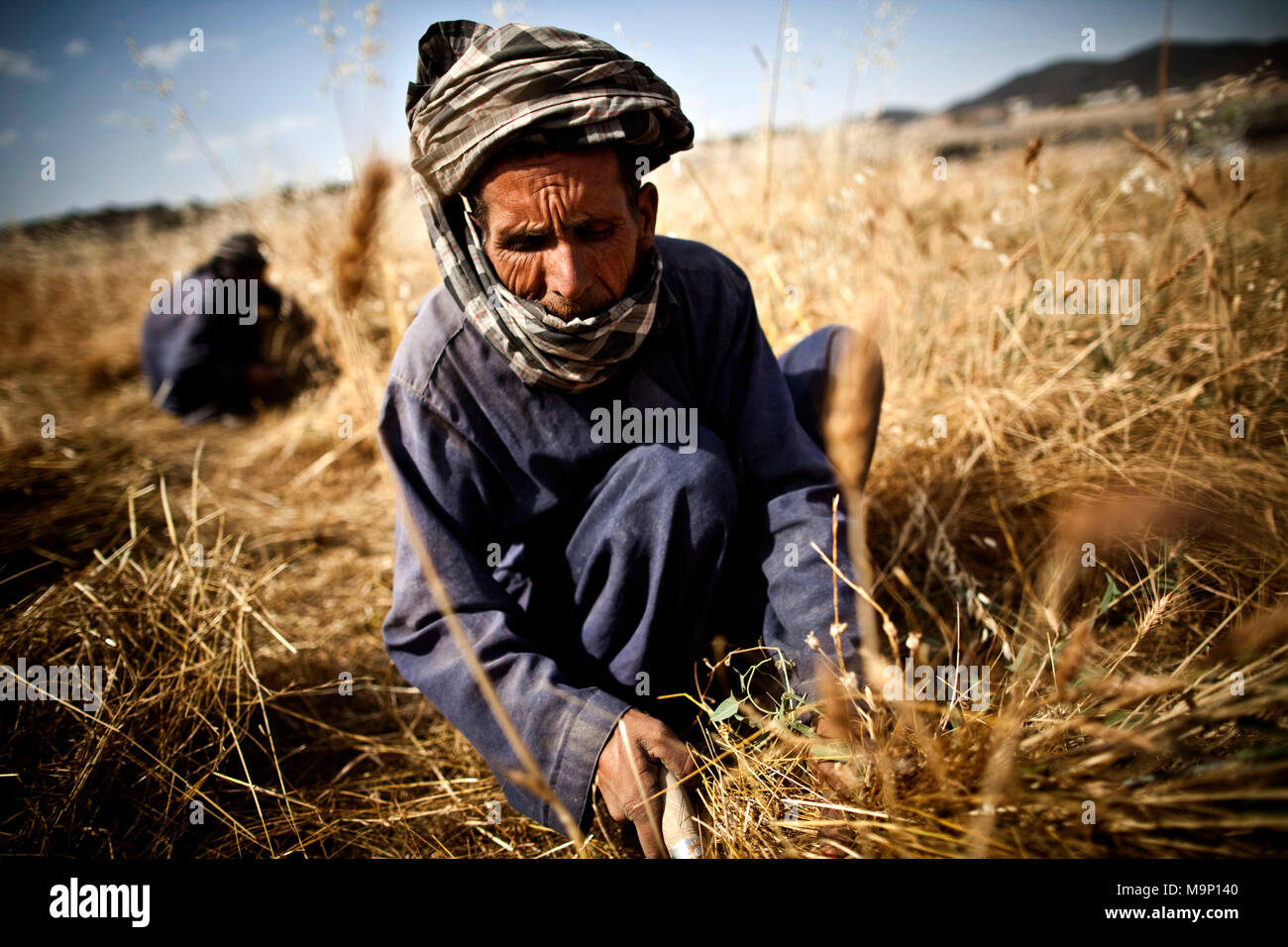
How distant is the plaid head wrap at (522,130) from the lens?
114 centimetres

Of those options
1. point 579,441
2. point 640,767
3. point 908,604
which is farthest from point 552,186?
point 908,604

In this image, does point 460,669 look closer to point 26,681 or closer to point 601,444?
point 601,444

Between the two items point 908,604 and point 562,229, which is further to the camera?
point 908,604

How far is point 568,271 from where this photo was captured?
118 cm

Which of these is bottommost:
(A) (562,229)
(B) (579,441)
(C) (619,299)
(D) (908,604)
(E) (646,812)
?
(E) (646,812)

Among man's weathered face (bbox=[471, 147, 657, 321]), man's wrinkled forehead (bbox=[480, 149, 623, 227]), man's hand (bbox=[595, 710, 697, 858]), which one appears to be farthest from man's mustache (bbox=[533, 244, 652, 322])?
man's hand (bbox=[595, 710, 697, 858])

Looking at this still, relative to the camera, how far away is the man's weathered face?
45.7 inches

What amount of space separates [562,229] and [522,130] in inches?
7.0

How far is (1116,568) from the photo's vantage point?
1623 millimetres

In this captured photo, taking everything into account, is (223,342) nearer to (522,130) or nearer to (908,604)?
(522,130)

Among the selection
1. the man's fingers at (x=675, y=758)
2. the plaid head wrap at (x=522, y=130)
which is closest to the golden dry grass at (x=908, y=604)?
the man's fingers at (x=675, y=758)

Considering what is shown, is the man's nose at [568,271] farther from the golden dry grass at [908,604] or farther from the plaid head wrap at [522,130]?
the golden dry grass at [908,604]
